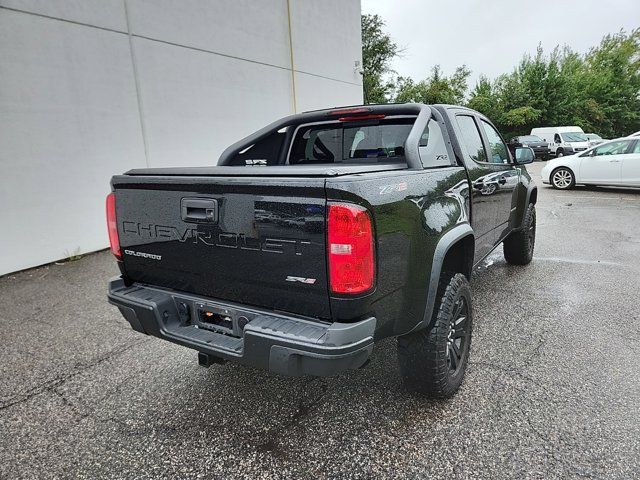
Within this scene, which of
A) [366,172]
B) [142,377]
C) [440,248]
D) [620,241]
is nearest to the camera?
[366,172]

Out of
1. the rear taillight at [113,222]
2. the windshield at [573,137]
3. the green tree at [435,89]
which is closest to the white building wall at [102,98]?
the rear taillight at [113,222]

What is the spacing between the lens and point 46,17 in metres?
5.67

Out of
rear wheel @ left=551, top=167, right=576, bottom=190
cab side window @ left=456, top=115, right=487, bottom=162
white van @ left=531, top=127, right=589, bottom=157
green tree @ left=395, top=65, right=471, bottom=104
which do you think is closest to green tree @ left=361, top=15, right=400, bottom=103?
green tree @ left=395, top=65, right=471, bottom=104

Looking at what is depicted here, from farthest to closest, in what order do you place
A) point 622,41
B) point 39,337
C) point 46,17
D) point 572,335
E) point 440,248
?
point 622,41, point 46,17, point 39,337, point 572,335, point 440,248

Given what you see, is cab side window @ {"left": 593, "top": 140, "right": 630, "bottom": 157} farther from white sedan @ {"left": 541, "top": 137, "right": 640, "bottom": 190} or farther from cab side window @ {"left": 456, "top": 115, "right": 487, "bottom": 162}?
cab side window @ {"left": 456, "top": 115, "right": 487, "bottom": 162}

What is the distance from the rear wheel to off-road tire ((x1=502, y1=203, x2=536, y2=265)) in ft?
27.9

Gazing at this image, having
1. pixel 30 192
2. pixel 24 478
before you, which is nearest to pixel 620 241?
pixel 24 478

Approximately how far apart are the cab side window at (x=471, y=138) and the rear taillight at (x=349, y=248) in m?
1.83

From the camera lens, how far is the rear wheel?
39.5 ft

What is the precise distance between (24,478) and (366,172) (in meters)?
2.30

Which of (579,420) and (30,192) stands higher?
(30,192)

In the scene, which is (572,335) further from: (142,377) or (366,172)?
(142,377)

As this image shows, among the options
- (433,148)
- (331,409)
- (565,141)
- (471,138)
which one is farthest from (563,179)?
(565,141)

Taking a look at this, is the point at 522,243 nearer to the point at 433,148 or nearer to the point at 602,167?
the point at 433,148
